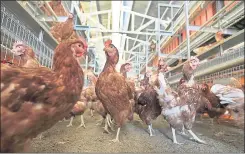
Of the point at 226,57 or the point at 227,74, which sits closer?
the point at 226,57

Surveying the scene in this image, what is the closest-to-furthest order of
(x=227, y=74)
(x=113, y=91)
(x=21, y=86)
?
(x=21, y=86), (x=113, y=91), (x=227, y=74)

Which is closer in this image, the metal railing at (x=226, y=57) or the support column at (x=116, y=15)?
the metal railing at (x=226, y=57)

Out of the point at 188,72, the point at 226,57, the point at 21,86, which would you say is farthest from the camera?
the point at 226,57

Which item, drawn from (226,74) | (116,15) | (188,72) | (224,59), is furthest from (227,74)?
(116,15)

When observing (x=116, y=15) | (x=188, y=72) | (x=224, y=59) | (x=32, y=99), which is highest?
(x=116, y=15)

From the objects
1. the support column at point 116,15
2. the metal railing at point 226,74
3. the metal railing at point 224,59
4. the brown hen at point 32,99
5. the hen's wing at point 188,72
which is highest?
the support column at point 116,15

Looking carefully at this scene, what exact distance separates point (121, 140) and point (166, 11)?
4659 millimetres

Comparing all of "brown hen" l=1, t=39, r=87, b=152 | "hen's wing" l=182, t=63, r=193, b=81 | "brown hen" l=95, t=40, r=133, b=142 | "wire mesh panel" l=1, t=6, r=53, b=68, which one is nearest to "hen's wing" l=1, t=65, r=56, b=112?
"brown hen" l=1, t=39, r=87, b=152

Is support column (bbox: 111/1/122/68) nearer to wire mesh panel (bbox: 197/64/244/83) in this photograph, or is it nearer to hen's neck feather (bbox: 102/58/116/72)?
wire mesh panel (bbox: 197/64/244/83)

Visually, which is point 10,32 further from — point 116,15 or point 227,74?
point 116,15

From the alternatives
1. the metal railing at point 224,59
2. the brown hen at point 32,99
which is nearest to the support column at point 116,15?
the metal railing at point 224,59

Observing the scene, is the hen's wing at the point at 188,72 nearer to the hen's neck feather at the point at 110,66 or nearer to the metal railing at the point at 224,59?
the hen's neck feather at the point at 110,66

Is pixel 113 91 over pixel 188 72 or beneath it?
beneath

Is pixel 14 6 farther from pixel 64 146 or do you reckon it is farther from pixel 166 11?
pixel 166 11
